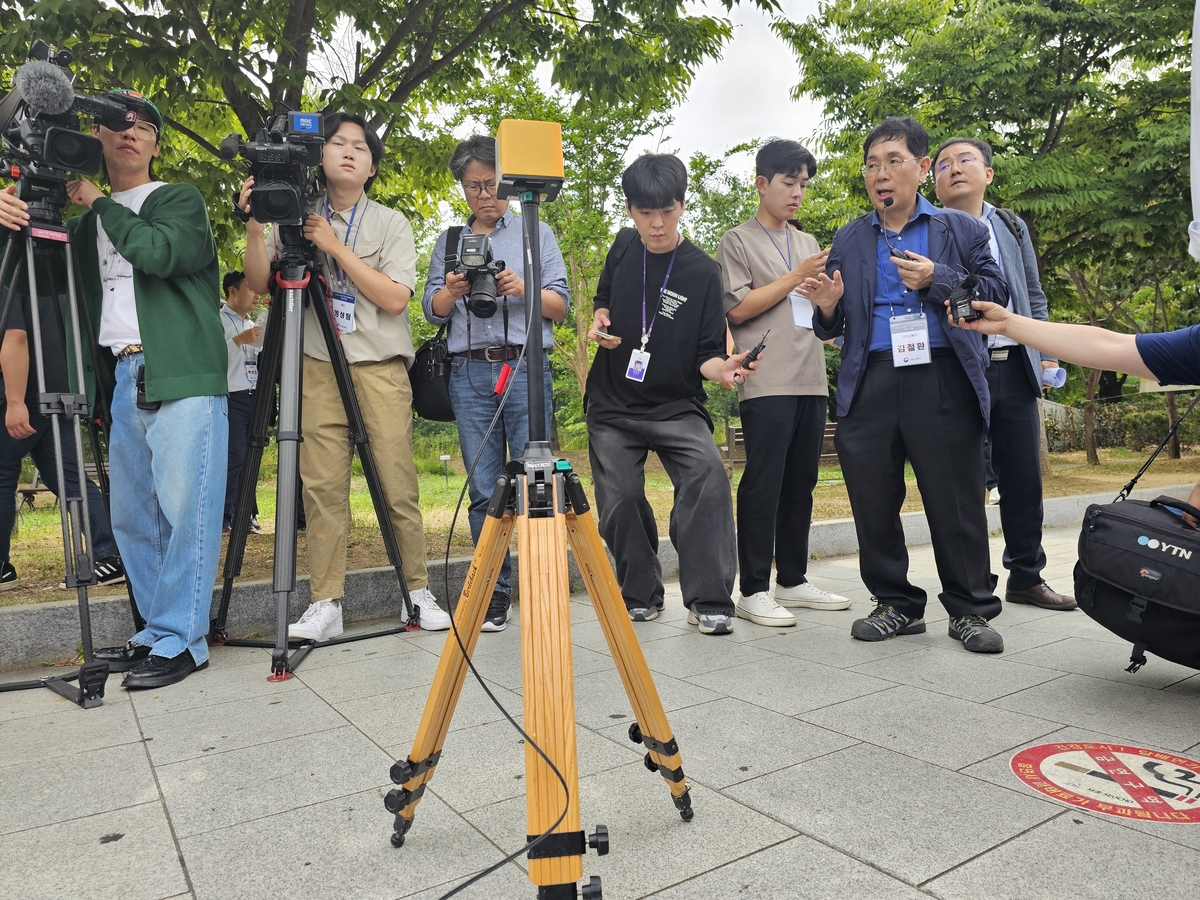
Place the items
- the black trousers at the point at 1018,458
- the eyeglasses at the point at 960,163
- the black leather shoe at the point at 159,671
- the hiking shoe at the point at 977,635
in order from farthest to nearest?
the eyeglasses at the point at 960,163, the black trousers at the point at 1018,458, the hiking shoe at the point at 977,635, the black leather shoe at the point at 159,671

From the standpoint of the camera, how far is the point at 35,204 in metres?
3.10

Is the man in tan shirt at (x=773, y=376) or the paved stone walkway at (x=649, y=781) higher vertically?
the man in tan shirt at (x=773, y=376)

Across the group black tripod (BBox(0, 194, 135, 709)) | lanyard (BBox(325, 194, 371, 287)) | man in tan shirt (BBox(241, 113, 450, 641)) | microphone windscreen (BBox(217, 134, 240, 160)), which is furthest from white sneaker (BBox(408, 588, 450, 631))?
microphone windscreen (BBox(217, 134, 240, 160))

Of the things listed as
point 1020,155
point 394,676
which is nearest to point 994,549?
point 394,676

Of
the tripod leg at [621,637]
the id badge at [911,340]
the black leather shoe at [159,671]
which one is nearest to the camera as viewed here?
the tripod leg at [621,637]

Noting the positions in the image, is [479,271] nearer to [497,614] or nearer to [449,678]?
[497,614]

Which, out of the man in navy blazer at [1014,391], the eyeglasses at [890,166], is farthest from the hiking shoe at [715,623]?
the eyeglasses at [890,166]

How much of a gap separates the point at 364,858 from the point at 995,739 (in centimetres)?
172

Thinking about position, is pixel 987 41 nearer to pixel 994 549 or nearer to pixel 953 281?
pixel 994 549

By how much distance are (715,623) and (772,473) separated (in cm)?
78

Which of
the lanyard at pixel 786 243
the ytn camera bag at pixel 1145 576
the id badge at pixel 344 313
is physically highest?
the lanyard at pixel 786 243

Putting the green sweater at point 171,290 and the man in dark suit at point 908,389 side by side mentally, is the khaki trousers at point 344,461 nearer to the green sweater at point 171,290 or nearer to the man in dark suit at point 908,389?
the green sweater at point 171,290

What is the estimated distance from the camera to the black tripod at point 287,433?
347 centimetres

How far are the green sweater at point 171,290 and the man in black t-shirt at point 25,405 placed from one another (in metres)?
0.15
